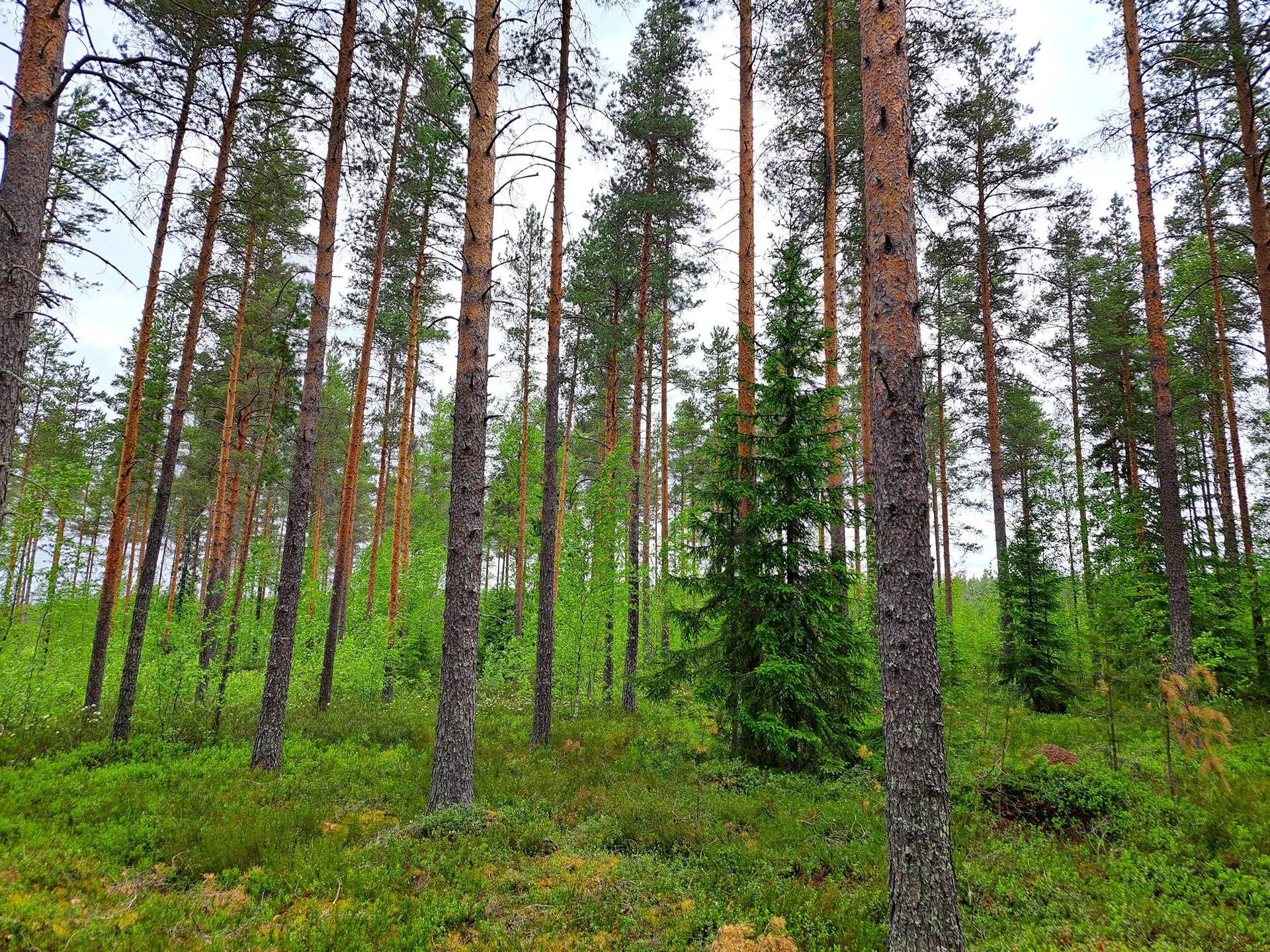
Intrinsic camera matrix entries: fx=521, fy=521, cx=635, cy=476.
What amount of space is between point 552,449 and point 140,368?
Answer: 8126mm

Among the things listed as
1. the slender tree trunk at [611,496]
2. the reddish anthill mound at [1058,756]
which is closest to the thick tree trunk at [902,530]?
the reddish anthill mound at [1058,756]

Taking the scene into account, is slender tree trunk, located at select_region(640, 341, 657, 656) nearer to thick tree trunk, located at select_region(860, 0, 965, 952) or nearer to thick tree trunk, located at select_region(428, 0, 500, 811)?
thick tree trunk, located at select_region(428, 0, 500, 811)

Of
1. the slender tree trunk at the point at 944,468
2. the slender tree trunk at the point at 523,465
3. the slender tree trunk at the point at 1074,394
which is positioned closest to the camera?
the slender tree trunk at the point at 944,468

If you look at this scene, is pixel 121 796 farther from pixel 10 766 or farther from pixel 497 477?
pixel 497 477

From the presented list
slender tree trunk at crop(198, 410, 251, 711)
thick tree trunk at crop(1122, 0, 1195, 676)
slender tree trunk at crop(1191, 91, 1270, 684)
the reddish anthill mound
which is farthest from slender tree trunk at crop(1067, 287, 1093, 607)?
slender tree trunk at crop(198, 410, 251, 711)

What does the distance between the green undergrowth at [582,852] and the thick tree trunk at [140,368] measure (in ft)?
8.12

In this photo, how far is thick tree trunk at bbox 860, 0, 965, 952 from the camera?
3.75 m

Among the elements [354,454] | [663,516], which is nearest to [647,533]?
[663,516]

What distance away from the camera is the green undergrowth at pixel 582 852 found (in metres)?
4.31

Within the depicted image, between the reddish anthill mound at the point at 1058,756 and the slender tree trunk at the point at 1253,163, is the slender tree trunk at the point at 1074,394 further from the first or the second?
the reddish anthill mound at the point at 1058,756

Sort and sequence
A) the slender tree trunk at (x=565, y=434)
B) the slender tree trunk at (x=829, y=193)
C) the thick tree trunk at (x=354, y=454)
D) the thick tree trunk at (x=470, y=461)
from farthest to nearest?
the slender tree trunk at (x=565, y=434), the thick tree trunk at (x=354, y=454), the slender tree trunk at (x=829, y=193), the thick tree trunk at (x=470, y=461)

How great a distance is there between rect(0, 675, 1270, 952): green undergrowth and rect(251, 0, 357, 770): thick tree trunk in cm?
86

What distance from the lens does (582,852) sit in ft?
19.5

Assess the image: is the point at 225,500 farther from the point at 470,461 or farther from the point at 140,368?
the point at 470,461
